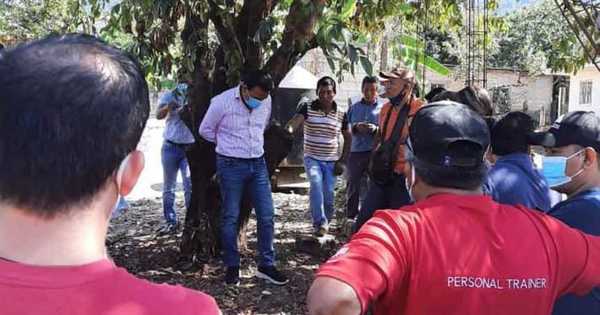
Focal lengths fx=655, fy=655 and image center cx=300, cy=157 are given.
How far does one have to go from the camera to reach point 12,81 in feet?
3.43

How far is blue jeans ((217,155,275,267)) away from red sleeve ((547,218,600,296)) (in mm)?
3196

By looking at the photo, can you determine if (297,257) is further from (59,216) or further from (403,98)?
(59,216)

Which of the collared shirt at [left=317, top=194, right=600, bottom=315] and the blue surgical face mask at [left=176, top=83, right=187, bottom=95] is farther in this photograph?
the blue surgical face mask at [left=176, top=83, right=187, bottom=95]

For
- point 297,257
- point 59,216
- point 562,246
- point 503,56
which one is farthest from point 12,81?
point 503,56

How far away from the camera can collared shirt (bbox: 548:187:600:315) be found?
7.45 ft

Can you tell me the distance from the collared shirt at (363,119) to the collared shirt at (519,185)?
140 inches

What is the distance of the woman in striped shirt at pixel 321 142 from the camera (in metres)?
6.32

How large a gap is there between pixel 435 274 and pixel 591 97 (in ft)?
88.2

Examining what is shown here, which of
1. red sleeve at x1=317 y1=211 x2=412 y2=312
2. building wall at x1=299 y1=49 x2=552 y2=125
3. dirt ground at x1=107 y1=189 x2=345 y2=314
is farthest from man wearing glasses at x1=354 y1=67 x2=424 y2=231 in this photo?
building wall at x1=299 y1=49 x2=552 y2=125

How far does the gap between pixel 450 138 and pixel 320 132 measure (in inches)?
184

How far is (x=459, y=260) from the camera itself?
1672 millimetres

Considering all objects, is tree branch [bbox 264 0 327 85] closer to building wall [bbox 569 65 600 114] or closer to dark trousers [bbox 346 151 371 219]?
dark trousers [bbox 346 151 371 219]

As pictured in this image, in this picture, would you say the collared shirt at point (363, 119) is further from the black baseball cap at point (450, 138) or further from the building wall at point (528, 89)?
the building wall at point (528, 89)

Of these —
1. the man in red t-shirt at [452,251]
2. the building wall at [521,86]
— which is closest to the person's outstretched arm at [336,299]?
the man in red t-shirt at [452,251]
